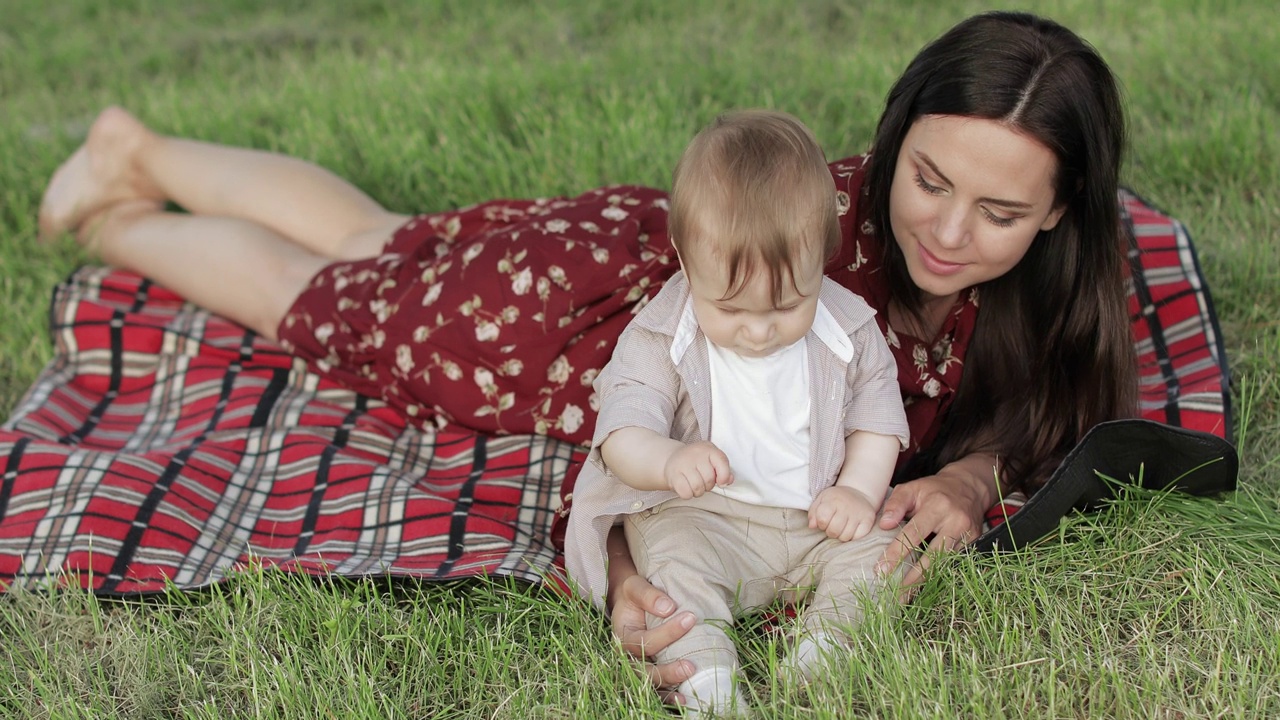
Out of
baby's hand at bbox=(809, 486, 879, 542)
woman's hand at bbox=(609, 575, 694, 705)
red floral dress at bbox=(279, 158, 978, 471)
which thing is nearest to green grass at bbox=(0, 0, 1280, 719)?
woman's hand at bbox=(609, 575, 694, 705)

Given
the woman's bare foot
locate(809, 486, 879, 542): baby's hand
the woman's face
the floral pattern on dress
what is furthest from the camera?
the woman's bare foot

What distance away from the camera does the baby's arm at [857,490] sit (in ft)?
7.17

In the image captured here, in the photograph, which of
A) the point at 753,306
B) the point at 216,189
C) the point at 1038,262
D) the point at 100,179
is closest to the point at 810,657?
the point at 753,306

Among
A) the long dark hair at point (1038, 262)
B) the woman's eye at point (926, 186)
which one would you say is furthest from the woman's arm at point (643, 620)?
the woman's eye at point (926, 186)

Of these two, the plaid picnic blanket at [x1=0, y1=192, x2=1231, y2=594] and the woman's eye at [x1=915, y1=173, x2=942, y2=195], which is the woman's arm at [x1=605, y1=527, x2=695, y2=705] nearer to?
the plaid picnic blanket at [x1=0, y1=192, x2=1231, y2=594]

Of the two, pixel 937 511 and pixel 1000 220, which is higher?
pixel 1000 220

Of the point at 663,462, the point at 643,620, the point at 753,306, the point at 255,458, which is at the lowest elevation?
the point at 255,458

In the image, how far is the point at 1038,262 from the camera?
2678 mm

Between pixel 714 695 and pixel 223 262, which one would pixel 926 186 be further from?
pixel 223 262

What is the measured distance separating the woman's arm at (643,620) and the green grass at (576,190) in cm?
5

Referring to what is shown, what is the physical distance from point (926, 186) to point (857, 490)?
2.21 feet

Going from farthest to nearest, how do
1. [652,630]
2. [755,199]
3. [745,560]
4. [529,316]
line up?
[529,316], [745,560], [652,630], [755,199]

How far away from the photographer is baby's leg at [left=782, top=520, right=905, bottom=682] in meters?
2.08

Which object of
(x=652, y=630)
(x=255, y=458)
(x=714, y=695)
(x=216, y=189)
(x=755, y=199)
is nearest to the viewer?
(x=755, y=199)
